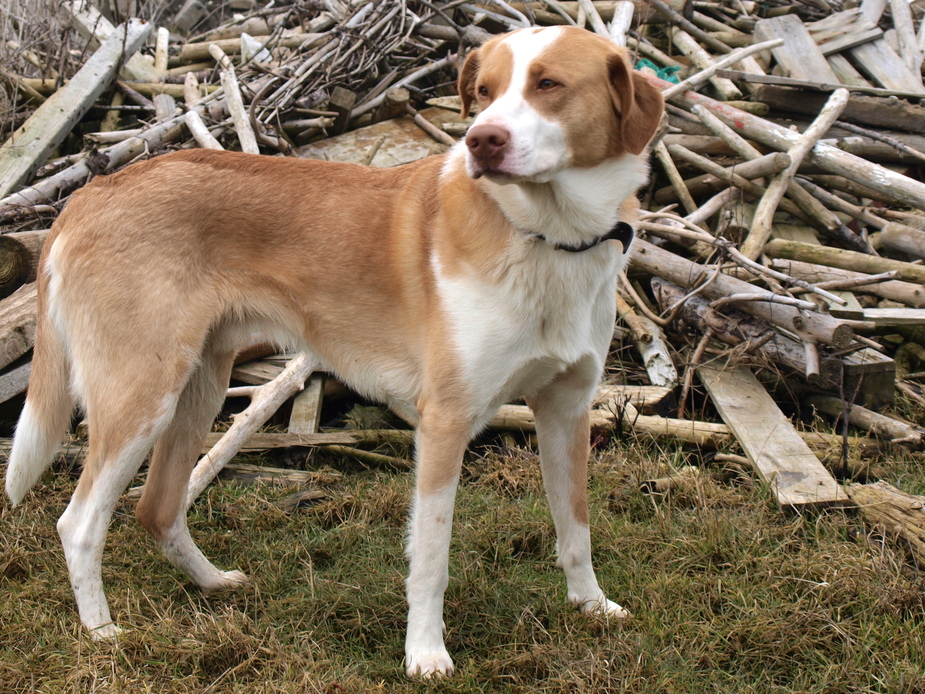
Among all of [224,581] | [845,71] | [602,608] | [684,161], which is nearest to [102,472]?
[224,581]

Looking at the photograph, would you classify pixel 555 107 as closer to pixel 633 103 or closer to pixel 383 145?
pixel 633 103

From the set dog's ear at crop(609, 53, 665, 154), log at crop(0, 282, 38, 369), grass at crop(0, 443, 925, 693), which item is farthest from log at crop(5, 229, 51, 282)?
dog's ear at crop(609, 53, 665, 154)

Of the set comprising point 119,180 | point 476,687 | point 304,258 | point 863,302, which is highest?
point 119,180

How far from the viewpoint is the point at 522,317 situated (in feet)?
8.52

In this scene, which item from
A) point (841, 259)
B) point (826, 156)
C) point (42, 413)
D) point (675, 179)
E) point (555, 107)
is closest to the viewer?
point (555, 107)

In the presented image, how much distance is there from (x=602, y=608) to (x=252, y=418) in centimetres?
190

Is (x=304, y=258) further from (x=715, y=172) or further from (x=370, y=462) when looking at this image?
(x=715, y=172)

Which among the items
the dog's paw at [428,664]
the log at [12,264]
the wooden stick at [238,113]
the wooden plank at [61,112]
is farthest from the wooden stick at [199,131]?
the dog's paw at [428,664]

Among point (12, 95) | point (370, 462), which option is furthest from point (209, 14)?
point (370, 462)

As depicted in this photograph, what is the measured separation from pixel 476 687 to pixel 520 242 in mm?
1412

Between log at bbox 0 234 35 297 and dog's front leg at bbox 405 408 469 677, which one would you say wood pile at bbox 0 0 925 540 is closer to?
log at bbox 0 234 35 297

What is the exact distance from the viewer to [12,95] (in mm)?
5977

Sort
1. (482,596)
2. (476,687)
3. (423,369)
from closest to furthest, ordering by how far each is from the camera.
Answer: (476,687) → (423,369) → (482,596)

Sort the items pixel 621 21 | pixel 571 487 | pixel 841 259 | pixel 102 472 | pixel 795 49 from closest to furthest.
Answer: pixel 102 472 < pixel 571 487 < pixel 841 259 < pixel 621 21 < pixel 795 49
